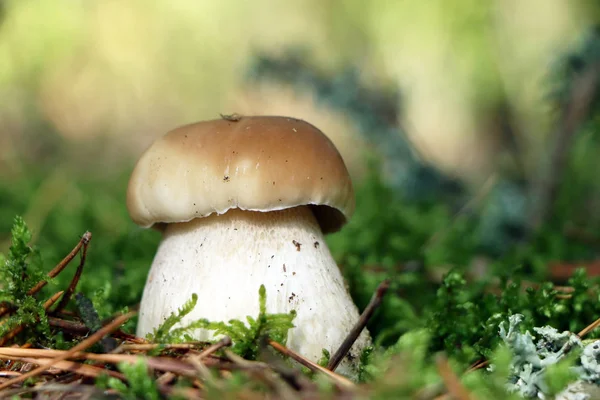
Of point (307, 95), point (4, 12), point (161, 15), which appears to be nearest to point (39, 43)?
point (4, 12)

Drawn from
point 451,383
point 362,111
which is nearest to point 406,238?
point 362,111

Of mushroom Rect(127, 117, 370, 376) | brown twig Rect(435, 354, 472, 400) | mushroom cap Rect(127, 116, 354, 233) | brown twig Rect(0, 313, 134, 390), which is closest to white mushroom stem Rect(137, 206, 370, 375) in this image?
mushroom Rect(127, 117, 370, 376)

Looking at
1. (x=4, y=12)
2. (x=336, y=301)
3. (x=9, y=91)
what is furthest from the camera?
(x=9, y=91)

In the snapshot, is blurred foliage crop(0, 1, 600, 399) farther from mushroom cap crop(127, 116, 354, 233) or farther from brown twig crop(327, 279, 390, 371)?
mushroom cap crop(127, 116, 354, 233)

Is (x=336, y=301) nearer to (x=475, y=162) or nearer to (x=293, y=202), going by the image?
(x=293, y=202)

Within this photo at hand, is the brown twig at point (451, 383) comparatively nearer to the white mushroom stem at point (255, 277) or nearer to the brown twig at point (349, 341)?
the brown twig at point (349, 341)

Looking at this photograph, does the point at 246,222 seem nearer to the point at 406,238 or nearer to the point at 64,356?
the point at 64,356

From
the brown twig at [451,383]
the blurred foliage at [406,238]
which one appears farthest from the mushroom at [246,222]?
the brown twig at [451,383]
